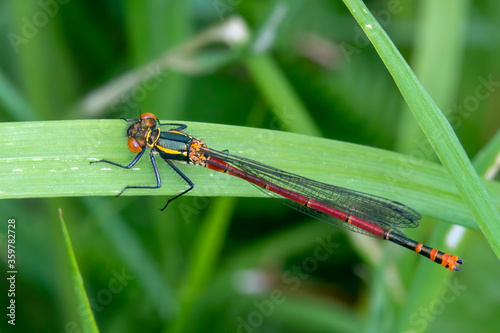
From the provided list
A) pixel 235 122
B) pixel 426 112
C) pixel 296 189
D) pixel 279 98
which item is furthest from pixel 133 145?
pixel 235 122

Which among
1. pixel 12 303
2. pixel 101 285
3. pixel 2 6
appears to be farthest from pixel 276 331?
pixel 2 6

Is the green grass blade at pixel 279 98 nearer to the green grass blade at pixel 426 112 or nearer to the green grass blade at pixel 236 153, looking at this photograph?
the green grass blade at pixel 236 153

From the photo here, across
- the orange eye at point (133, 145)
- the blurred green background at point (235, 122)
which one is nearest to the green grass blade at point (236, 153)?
the orange eye at point (133, 145)

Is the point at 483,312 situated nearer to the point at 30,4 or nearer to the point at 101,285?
the point at 101,285

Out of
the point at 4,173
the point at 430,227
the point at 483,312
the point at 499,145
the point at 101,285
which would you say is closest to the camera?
the point at 4,173

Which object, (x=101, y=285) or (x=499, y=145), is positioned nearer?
(x=499, y=145)

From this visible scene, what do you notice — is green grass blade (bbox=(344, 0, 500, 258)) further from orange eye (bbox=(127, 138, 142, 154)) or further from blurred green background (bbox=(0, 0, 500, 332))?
orange eye (bbox=(127, 138, 142, 154))
